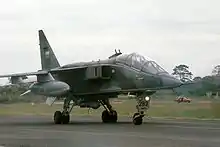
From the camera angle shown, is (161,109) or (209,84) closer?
(209,84)

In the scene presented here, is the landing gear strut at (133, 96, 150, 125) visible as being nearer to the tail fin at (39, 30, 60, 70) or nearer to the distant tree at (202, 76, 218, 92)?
the distant tree at (202, 76, 218, 92)

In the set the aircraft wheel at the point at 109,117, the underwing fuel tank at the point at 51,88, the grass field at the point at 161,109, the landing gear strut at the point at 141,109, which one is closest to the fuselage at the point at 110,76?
the landing gear strut at the point at 141,109

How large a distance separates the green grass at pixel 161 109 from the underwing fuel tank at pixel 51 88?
4803mm

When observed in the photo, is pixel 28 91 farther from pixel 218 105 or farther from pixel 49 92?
pixel 218 105

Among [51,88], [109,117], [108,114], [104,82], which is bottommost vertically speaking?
[109,117]

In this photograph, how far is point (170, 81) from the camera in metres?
25.5

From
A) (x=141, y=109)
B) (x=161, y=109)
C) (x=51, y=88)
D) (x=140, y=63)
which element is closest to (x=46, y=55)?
(x=51, y=88)

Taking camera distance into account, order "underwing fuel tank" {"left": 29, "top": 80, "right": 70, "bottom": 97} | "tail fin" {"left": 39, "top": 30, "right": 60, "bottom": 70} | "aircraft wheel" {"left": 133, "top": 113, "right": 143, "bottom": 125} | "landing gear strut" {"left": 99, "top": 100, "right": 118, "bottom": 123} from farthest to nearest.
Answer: "tail fin" {"left": 39, "top": 30, "right": 60, "bottom": 70} → "landing gear strut" {"left": 99, "top": 100, "right": 118, "bottom": 123} → "underwing fuel tank" {"left": 29, "top": 80, "right": 70, "bottom": 97} → "aircraft wheel" {"left": 133, "top": 113, "right": 143, "bottom": 125}

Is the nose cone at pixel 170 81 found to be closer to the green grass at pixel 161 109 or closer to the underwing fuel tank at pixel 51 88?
the underwing fuel tank at pixel 51 88

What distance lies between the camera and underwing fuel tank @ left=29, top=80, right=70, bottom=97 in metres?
28.7

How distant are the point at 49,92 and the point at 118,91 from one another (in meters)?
3.99

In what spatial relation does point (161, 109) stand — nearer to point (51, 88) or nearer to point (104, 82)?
point (104, 82)

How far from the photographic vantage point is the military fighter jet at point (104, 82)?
26.1 meters

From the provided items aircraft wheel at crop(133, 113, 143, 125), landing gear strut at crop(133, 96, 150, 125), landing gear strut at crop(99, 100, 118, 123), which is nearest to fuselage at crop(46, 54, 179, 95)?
landing gear strut at crop(133, 96, 150, 125)
